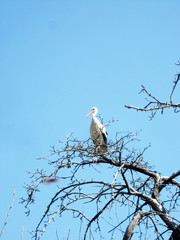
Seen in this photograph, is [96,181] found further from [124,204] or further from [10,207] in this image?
[10,207]

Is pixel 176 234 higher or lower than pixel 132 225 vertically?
lower

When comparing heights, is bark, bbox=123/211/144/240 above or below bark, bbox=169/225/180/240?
above

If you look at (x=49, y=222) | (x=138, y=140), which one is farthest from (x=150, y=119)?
(x=49, y=222)

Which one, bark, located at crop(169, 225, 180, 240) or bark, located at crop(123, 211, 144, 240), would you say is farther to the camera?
bark, located at crop(123, 211, 144, 240)

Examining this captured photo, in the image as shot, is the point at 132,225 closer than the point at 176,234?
No

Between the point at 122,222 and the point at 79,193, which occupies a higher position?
the point at 79,193

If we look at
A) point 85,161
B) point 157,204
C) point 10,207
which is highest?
point 85,161

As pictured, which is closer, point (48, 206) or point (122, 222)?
point (122, 222)

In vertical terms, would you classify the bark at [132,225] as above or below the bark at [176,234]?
above

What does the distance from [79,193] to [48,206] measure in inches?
15.4

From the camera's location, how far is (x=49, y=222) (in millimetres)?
3883

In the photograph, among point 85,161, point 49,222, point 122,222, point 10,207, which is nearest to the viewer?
point 10,207

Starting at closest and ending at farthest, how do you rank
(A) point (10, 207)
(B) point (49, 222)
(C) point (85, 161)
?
(A) point (10, 207) < (B) point (49, 222) < (C) point (85, 161)

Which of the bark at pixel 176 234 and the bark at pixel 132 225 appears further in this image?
the bark at pixel 132 225
